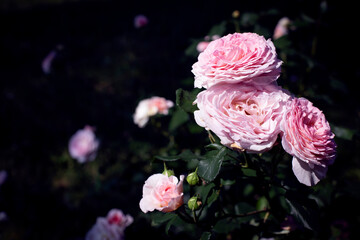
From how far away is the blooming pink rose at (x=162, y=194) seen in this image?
67cm

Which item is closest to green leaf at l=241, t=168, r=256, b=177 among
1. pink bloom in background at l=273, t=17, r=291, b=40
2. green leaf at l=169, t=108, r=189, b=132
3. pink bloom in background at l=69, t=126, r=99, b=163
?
green leaf at l=169, t=108, r=189, b=132

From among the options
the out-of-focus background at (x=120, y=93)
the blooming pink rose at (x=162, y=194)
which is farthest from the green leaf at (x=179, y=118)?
the blooming pink rose at (x=162, y=194)

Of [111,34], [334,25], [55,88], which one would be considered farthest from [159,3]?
[334,25]

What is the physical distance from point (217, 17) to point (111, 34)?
1911 millimetres

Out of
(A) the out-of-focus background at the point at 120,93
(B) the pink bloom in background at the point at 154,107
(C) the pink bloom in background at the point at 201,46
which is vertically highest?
(C) the pink bloom in background at the point at 201,46

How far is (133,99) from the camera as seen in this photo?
284cm

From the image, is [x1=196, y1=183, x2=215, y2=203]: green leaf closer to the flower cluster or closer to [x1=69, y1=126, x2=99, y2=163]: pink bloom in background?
the flower cluster

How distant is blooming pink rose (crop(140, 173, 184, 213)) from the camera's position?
670mm

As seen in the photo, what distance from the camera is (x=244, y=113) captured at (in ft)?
1.94

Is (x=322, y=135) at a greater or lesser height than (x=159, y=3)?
greater

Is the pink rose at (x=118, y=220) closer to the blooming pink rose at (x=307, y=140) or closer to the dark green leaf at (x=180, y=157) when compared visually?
the dark green leaf at (x=180, y=157)

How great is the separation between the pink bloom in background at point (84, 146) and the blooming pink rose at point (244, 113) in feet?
4.74

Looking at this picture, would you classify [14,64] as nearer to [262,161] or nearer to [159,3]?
[159,3]

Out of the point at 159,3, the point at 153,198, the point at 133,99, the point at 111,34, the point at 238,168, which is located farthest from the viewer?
the point at 159,3
